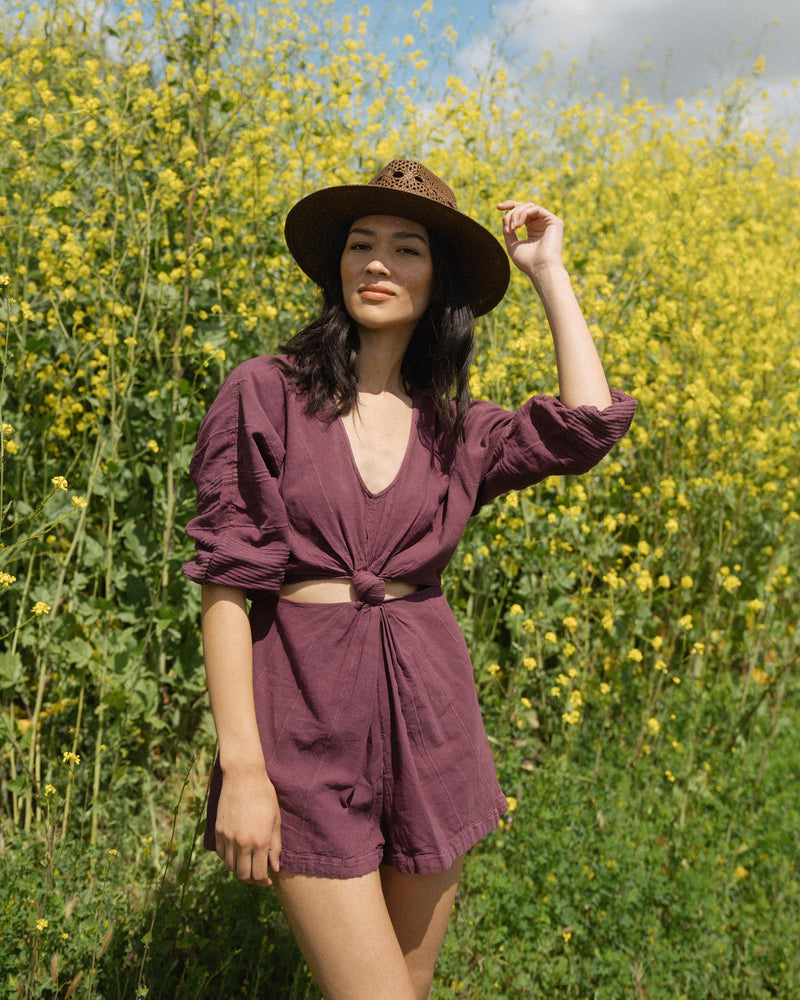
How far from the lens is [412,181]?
1.54m

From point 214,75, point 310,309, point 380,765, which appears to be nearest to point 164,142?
point 214,75

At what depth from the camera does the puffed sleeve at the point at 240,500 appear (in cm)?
134

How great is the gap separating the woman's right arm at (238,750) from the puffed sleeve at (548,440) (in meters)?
0.54

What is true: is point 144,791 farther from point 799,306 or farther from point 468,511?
point 799,306

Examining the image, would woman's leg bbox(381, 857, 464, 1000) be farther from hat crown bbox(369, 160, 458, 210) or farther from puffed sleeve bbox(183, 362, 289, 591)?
hat crown bbox(369, 160, 458, 210)

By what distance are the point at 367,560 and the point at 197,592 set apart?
142cm

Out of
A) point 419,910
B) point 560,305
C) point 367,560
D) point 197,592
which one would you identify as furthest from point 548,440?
point 197,592

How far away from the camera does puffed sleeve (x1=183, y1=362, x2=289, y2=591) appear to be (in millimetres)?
1338

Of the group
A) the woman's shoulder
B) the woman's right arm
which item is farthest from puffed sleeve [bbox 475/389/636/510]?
the woman's right arm

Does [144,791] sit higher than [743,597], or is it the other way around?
[743,597]

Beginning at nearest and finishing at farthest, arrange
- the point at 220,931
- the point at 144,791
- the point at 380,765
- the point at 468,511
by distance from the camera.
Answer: the point at 380,765, the point at 468,511, the point at 220,931, the point at 144,791

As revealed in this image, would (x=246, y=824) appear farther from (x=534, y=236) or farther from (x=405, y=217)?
(x=534, y=236)

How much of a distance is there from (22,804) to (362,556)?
1601 millimetres

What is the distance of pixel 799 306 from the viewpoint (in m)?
4.24
